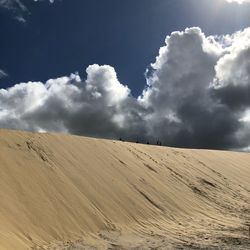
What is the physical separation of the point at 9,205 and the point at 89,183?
11.4 feet

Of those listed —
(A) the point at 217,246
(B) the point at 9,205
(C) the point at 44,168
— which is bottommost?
(A) the point at 217,246

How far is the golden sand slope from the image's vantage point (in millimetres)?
11273

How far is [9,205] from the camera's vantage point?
11.6 m

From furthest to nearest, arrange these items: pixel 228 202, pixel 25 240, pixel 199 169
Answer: pixel 199 169 → pixel 228 202 → pixel 25 240

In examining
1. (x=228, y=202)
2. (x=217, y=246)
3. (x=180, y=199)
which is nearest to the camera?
(x=217, y=246)

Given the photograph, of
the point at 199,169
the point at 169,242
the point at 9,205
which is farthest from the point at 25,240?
the point at 199,169

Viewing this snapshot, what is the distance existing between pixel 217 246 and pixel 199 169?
9487 millimetres

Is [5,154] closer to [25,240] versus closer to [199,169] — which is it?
[25,240]

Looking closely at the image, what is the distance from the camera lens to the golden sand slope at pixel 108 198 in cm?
1127

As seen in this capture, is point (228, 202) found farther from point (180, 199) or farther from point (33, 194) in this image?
point (33, 194)

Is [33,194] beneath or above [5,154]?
beneath

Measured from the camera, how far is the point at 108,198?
14008 mm

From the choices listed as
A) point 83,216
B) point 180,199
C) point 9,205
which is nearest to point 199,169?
point 180,199

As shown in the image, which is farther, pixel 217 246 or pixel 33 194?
pixel 33 194
